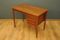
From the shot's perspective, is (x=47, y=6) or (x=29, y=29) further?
(x=47, y=6)

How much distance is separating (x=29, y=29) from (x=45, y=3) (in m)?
0.71

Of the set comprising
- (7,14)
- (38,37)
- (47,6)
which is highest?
(47,6)

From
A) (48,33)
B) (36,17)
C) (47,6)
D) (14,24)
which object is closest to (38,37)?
(48,33)

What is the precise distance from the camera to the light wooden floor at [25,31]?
2.27 m

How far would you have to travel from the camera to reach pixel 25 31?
2463 millimetres

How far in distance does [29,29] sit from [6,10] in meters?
0.75

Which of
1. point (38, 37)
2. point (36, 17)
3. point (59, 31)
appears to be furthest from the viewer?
point (59, 31)

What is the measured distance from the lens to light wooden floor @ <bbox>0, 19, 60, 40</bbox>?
7.45 feet

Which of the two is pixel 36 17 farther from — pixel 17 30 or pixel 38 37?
pixel 17 30

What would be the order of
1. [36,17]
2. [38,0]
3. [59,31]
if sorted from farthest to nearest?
[38,0]
[59,31]
[36,17]

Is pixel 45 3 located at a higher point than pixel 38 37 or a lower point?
higher

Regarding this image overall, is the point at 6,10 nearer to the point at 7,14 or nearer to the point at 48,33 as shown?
the point at 7,14

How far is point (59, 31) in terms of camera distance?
8.07ft

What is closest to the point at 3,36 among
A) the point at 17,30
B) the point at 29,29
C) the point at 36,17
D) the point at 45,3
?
the point at 17,30
